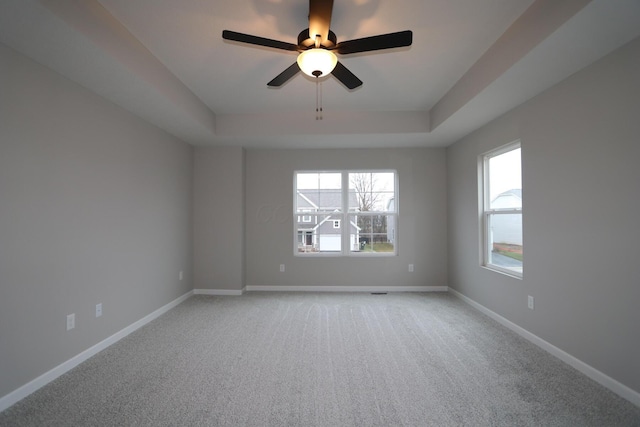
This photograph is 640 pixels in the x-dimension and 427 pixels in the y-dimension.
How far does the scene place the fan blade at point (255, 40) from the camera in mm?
1844

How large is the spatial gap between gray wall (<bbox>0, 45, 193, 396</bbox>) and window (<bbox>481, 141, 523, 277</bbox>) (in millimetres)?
4070

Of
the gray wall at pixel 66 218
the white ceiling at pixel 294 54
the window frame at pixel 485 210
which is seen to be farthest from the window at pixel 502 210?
the gray wall at pixel 66 218

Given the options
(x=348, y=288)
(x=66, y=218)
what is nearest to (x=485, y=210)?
(x=348, y=288)

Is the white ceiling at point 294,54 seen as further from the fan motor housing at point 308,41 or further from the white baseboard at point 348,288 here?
the white baseboard at point 348,288

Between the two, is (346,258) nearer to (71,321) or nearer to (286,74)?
(286,74)

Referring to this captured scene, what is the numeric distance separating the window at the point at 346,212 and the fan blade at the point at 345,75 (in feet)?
8.25

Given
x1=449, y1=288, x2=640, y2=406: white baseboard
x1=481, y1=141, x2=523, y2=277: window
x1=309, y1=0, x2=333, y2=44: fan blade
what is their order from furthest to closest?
x1=481, y1=141, x2=523, y2=277: window
x1=449, y1=288, x2=640, y2=406: white baseboard
x1=309, y1=0, x2=333, y2=44: fan blade

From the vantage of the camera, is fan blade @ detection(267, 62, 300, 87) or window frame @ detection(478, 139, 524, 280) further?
window frame @ detection(478, 139, 524, 280)

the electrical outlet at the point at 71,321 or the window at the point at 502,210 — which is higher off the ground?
the window at the point at 502,210

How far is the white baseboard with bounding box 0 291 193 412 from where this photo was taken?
1.93 m

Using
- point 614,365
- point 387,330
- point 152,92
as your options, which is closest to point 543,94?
point 614,365

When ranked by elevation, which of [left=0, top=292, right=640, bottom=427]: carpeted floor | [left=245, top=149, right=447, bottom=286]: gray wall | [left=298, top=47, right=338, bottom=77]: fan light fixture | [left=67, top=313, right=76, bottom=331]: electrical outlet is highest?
[left=298, top=47, right=338, bottom=77]: fan light fixture

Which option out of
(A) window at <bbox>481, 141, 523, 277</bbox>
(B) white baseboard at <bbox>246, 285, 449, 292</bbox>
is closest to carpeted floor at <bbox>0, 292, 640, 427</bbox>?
(A) window at <bbox>481, 141, 523, 277</bbox>

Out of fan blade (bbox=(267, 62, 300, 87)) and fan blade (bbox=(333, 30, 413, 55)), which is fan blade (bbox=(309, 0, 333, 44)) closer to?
fan blade (bbox=(333, 30, 413, 55))
